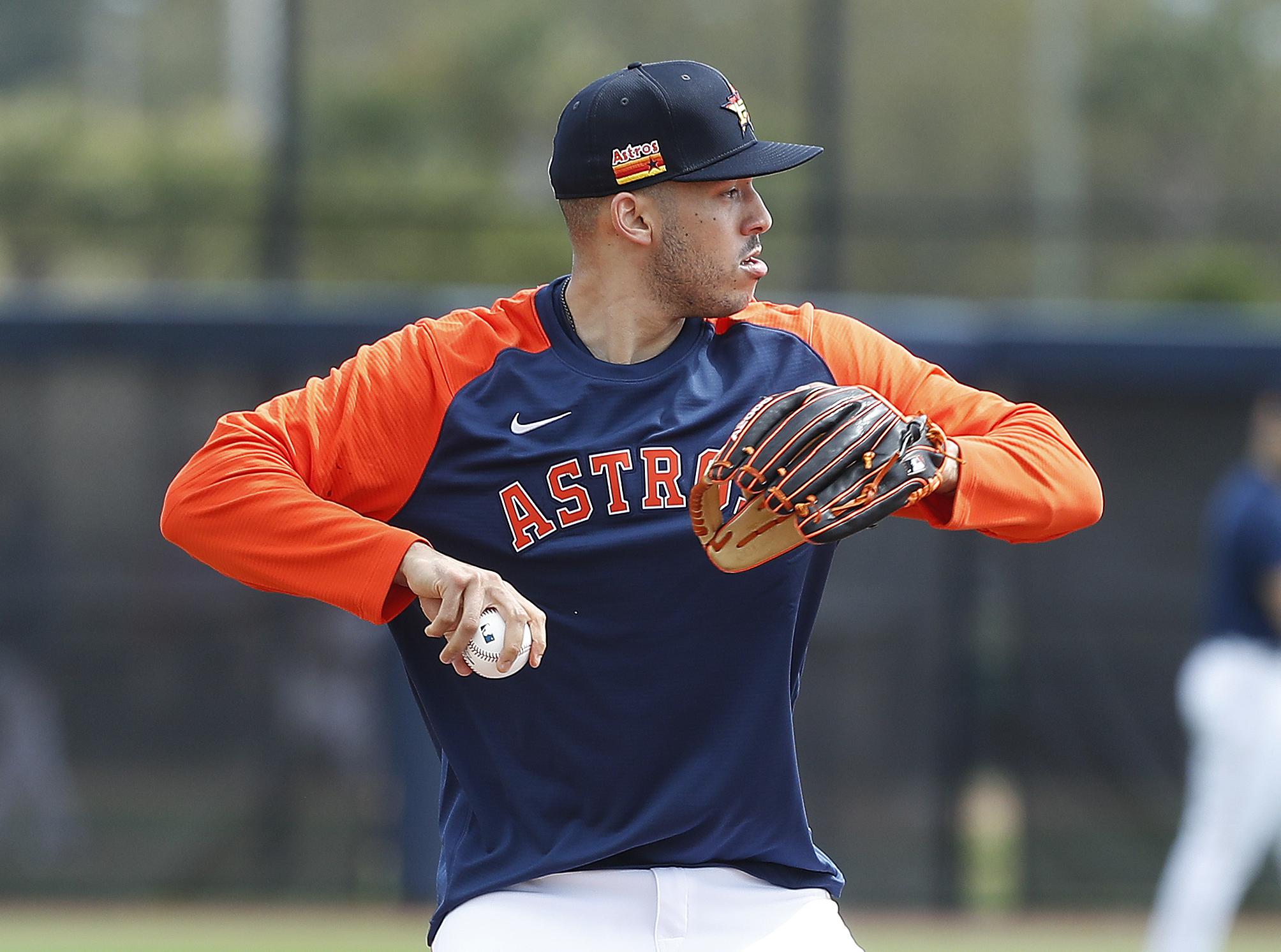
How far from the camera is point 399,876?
310 inches

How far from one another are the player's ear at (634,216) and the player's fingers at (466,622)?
2.39 feet

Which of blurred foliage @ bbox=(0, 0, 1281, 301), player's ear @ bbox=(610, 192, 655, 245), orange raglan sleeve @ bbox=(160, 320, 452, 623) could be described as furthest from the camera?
blurred foliage @ bbox=(0, 0, 1281, 301)

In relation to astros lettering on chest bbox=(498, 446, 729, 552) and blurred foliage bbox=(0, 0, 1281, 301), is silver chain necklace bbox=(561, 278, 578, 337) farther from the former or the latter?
blurred foliage bbox=(0, 0, 1281, 301)

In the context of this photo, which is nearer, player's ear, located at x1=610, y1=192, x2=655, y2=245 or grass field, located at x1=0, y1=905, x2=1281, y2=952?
player's ear, located at x1=610, y1=192, x2=655, y2=245

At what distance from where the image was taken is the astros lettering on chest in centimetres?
258

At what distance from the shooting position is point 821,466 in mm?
2238

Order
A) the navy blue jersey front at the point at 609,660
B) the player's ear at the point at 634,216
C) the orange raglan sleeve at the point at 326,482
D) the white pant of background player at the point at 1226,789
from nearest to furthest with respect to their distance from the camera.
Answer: the orange raglan sleeve at the point at 326,482 → the navy blue jersey front at the point at 609,660 → the player's ear at the point at 634,216 → the white pant of background player at the point at 1226,789

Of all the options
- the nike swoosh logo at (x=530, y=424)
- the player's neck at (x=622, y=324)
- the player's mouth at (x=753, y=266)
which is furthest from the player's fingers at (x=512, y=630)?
the player's mouth at (x=753, y=266)

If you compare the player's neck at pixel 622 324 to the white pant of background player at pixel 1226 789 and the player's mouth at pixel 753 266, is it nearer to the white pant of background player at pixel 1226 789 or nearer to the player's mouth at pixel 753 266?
the player's mouth at pixel 753 266

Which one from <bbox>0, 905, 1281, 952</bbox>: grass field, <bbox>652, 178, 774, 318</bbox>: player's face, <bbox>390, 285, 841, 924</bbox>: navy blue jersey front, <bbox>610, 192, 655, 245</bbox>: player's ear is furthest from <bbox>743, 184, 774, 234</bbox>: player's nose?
<bbox>0, 905, 1281, 952</bbox>: grass field

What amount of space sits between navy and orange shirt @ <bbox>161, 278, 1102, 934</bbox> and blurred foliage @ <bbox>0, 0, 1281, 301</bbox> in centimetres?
752

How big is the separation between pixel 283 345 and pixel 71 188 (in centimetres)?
402

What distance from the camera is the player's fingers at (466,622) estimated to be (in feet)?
7.23

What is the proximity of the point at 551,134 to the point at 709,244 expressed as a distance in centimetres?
1184
